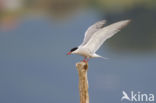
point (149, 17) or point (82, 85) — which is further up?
point (149, 17)

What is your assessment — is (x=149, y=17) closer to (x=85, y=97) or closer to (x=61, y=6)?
(x=61, y=6)

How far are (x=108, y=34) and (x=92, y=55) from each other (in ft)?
0.98

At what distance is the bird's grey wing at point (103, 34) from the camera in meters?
4.41

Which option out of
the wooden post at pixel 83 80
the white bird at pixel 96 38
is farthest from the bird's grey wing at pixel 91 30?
the wooden post at pixel 83 80

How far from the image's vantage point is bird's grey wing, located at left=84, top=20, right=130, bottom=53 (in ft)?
14.5

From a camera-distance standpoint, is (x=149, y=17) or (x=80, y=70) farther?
(x=149, y=17)

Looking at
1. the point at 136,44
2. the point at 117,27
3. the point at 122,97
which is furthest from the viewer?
the point at 136,44

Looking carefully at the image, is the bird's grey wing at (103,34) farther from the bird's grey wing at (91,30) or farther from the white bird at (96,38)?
the bird's grey wing at (91,30)

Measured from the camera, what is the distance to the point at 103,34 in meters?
4.52

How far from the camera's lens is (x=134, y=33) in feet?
22.7

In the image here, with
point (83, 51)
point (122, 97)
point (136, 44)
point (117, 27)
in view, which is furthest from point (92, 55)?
point (136, 44)

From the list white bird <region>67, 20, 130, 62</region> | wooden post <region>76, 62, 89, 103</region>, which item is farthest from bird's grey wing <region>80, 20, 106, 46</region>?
wooden post <region>76, 62, 89, 103</region>

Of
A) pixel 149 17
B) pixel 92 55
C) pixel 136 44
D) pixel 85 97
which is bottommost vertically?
pixel 85 97

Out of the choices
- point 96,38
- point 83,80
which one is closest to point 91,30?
point 96,38
